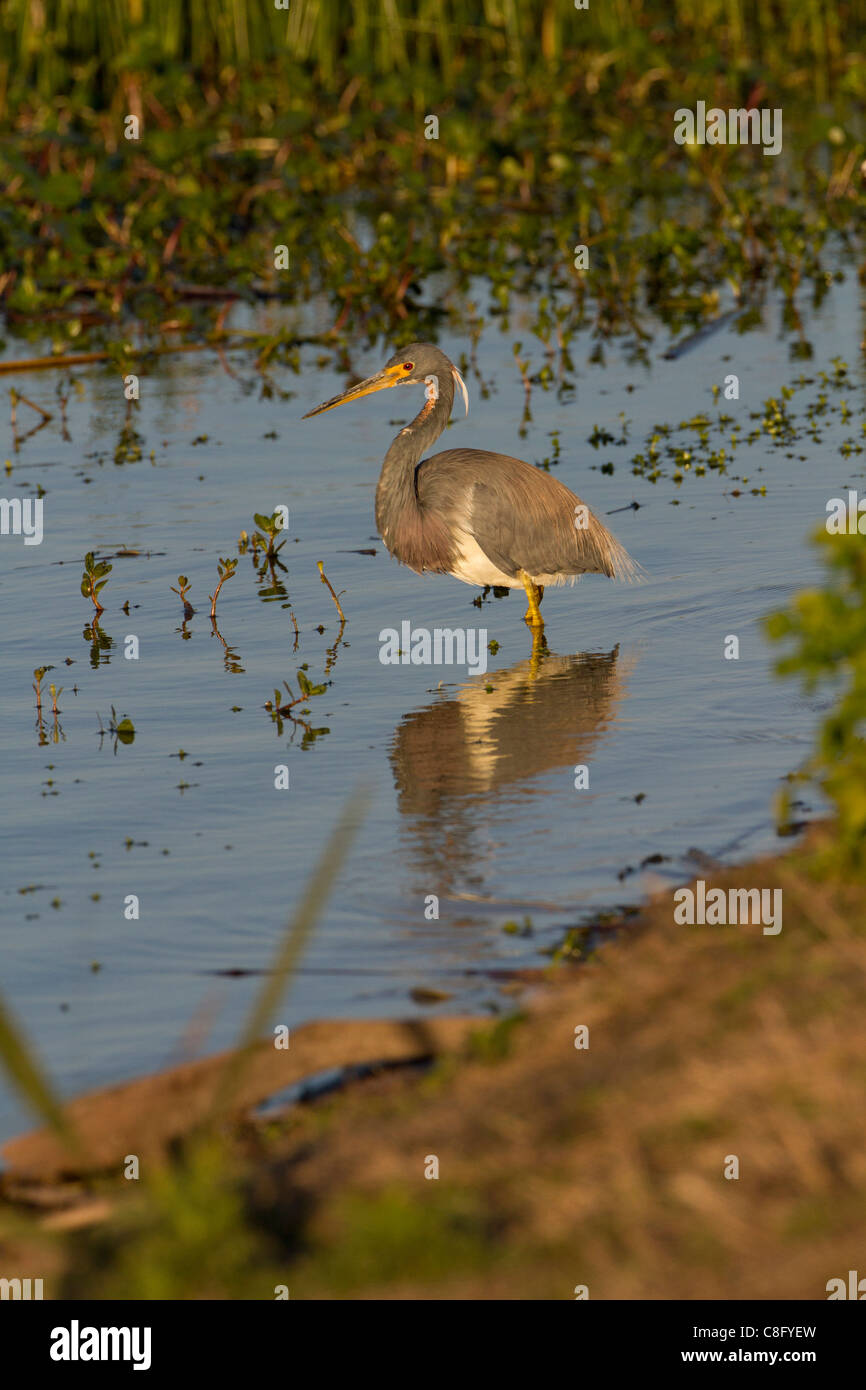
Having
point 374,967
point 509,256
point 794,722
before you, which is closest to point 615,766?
point 794,722

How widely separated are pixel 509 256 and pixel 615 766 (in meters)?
12.1

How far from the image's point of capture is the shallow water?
18.1 feet

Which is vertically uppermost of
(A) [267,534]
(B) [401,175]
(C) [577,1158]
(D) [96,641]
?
(B) [401,175]

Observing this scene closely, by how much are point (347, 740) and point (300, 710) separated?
39cm

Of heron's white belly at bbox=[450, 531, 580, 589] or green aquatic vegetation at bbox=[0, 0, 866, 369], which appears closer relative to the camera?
heron's white belly at bbox=[450, 531, 580, 589]

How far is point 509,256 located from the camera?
18.2 m

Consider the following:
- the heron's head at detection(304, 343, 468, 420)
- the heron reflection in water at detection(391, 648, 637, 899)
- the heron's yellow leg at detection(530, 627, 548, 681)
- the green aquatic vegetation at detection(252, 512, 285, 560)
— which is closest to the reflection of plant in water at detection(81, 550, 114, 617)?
the green aquatic vegetation at detection(252, 512, 285, 560)

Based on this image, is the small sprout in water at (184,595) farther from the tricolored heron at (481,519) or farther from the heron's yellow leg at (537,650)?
the heron's yellow leg at (537,650)

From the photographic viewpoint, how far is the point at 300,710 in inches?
302

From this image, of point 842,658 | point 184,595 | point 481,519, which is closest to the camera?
point 842,658

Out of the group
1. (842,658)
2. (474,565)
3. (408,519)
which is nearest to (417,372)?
(408,519)

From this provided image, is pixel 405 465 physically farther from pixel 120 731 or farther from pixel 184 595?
pixel 120 731

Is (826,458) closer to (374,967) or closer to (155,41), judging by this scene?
(374,967)

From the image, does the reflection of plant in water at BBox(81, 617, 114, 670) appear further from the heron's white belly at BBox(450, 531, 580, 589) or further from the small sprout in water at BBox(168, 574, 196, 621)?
the heron's white belly at BBox(450, 531, 580, 589)
